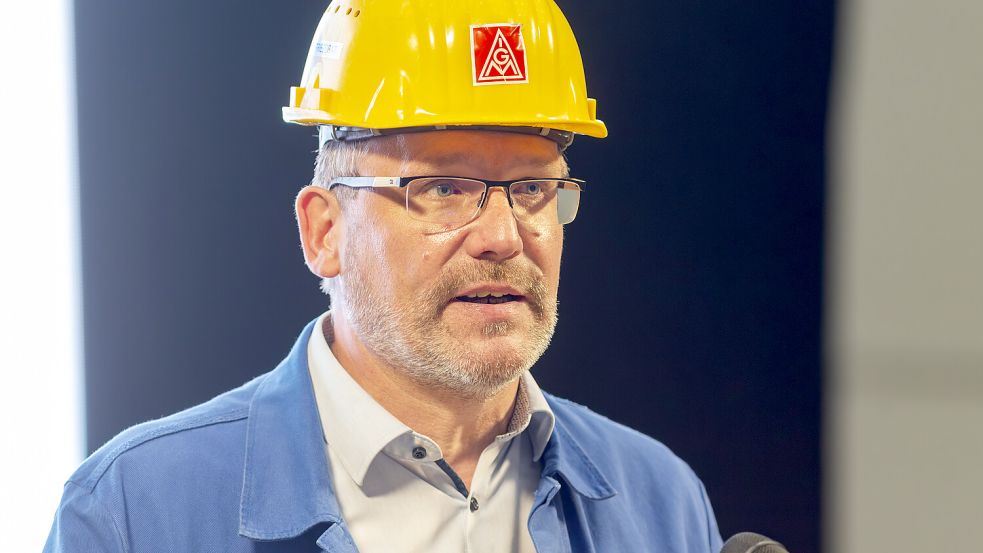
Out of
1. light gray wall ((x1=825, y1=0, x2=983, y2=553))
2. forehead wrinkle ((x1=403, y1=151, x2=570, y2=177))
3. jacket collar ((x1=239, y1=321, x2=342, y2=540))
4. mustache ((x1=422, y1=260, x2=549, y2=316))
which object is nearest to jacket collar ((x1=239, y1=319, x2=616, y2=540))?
jacket collar ((x1=239, y1=321, x2=342, y2=540))

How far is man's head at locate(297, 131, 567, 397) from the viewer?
153cm

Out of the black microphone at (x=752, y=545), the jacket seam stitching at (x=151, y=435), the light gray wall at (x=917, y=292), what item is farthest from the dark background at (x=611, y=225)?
the black microphone at (x=752, y=545)

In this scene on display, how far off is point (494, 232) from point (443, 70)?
0.26 m

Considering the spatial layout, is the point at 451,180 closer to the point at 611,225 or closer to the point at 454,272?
the point at 454,272

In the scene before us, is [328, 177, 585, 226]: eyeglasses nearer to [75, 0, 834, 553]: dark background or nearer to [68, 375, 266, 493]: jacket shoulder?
[68, 375, 266, 493]: jacket shoulder

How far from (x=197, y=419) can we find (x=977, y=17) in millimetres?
2704

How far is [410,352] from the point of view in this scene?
156 cm

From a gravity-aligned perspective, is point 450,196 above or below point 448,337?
above

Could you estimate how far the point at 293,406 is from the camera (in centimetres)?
158

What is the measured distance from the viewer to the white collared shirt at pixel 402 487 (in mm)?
1515

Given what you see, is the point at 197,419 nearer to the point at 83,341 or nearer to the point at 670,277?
the point at 83,341

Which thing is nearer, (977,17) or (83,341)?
(83,341)

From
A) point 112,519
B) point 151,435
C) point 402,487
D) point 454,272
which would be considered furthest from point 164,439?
point 454,272

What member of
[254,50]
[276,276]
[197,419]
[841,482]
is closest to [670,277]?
[841,482]
